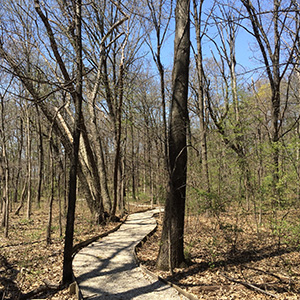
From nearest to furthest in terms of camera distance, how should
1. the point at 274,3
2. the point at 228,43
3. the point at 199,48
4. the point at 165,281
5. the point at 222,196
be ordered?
the point at 165,281 → the point at 222,196 → the point at 274,3 → the point at 199,48 → the point at 228,43

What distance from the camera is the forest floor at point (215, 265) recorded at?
15.0 feet

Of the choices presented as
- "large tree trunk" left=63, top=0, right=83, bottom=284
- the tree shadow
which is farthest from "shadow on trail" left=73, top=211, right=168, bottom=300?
the tree shadow

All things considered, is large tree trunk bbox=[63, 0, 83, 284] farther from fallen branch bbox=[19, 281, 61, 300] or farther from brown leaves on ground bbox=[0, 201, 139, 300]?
brown leaves on ground bbox=[0, 201, 139, 300]

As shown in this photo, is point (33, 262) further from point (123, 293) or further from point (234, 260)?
point (234, 260)

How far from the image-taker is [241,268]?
544 cm

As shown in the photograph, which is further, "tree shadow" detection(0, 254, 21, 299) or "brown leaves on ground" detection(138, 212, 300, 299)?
"tree shadow" detection(0, 254, 21, 299)

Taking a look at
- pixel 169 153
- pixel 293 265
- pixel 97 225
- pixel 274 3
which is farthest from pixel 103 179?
pixel 274 3

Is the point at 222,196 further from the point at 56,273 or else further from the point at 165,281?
the point at 56,273

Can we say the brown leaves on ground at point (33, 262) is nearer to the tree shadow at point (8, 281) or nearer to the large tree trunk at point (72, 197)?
the tree shadow at point (8, 281)

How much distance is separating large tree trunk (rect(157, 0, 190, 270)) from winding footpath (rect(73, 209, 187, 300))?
70cm

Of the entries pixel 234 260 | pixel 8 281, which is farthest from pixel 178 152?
pixel 8 281

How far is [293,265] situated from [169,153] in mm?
3573

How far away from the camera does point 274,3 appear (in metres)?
9.87

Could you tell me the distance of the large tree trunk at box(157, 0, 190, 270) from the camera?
5.38 m
